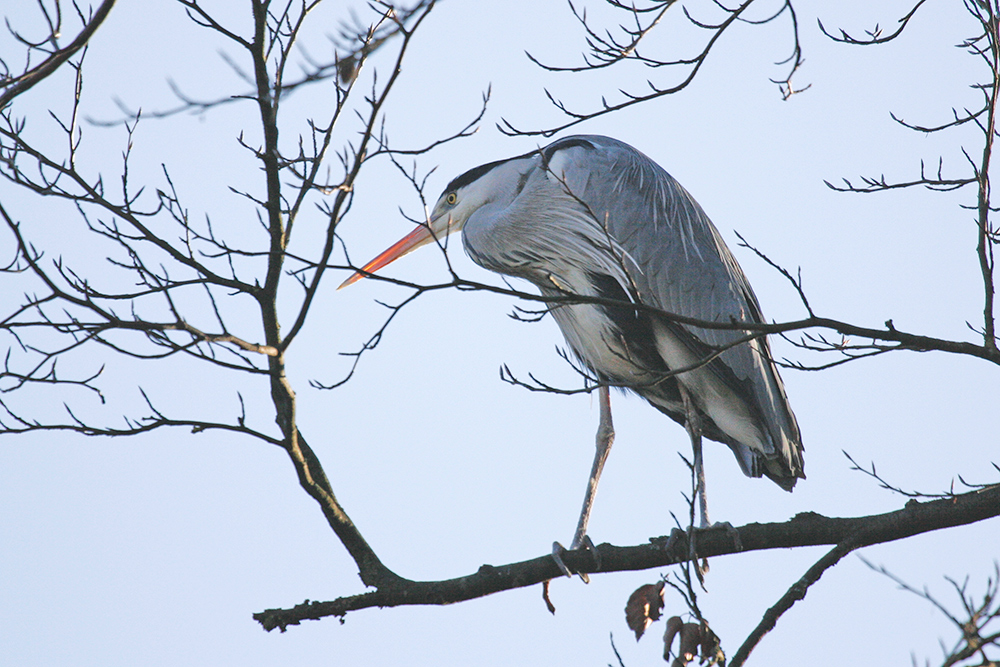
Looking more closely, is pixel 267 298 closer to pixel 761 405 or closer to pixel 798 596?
pixel 798 596

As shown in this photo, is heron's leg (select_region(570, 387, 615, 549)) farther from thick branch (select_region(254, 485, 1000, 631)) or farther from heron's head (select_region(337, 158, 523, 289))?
heron's head (select_region(337, 158, 523, 289))

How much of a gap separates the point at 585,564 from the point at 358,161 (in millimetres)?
1679

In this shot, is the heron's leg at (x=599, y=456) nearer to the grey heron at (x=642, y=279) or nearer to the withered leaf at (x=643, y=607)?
the grey heron at (x=642, y=279)

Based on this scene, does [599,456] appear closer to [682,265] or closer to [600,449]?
[600,449]

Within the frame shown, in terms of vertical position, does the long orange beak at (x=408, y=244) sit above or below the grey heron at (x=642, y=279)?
above

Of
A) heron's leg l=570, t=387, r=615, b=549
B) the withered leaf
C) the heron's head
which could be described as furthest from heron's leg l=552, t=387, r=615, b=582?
the heron's head

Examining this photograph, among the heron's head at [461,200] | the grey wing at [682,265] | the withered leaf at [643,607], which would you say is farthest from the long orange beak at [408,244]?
the withered leaf at [643,607]

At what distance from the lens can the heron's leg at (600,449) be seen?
443 centimetres

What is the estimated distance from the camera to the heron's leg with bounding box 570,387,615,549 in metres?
4.43

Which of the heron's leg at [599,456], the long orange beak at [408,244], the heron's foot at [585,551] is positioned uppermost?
the long orange beak at [408,244]

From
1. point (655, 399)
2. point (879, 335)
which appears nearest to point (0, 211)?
point (879, 335)

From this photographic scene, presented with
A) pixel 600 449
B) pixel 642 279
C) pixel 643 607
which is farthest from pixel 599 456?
pixel 643 607

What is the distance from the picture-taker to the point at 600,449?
4793 mm

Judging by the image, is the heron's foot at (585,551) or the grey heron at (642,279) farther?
the grey heron at (642,279)
